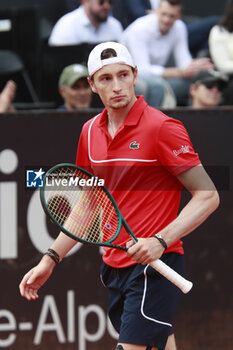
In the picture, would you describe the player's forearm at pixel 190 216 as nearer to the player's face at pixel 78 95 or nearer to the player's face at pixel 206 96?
the player's face at pixel 78 95

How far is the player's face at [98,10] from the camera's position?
678 cm

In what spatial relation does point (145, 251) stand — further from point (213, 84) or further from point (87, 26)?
point (87, 26)

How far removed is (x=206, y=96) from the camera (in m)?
6.18

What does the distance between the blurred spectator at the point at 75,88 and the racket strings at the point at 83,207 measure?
2.34 m

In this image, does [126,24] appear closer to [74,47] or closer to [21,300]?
[74,47]

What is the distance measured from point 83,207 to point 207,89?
286 centimetres

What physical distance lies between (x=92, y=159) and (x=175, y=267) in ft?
2.11

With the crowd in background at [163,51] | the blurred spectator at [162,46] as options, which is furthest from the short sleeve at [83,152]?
the blurred spectator at [162,46]

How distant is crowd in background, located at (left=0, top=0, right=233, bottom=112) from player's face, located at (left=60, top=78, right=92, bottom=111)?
3.2 inches

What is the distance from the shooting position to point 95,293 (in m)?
5.15

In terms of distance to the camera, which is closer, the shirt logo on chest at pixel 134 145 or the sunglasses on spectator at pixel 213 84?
the shirt logo on chest at pixel 134 145

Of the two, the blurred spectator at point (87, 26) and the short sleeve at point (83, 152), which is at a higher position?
the short sleeve at point (83, 152)

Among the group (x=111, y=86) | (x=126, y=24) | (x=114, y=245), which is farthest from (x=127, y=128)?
(x=126, y=24)

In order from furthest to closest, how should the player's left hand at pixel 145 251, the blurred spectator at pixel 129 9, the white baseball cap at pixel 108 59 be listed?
1. the blurred spectator at pixel 129 9
2. the white baseball cap at pixel 108 59
3. the player's left hand at pixel 145 251
